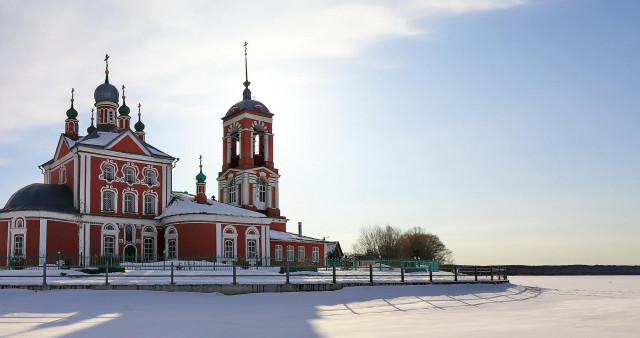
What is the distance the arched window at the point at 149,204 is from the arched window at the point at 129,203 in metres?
0.87

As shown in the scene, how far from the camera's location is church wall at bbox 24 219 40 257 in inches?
1473

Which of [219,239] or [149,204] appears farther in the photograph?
[149,204]

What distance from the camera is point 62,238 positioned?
38.8 metres

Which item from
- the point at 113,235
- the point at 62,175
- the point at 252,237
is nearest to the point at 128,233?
the point at 113,235

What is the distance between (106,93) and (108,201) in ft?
32.1

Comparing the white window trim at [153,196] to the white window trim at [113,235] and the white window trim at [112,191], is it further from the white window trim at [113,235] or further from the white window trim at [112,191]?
the white window trim at [113,235]

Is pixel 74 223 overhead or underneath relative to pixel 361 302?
overhead

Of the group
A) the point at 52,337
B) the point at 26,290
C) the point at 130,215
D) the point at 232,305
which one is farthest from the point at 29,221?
the point at 52,337

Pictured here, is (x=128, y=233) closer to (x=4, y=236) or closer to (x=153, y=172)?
(x=153, y=172)

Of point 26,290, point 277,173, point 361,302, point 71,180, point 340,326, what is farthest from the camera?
point 277,173

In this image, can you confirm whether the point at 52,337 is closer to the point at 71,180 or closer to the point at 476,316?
the point at 476,316

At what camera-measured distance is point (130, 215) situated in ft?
140

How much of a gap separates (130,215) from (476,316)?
3334cm

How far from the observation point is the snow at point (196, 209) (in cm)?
4272
